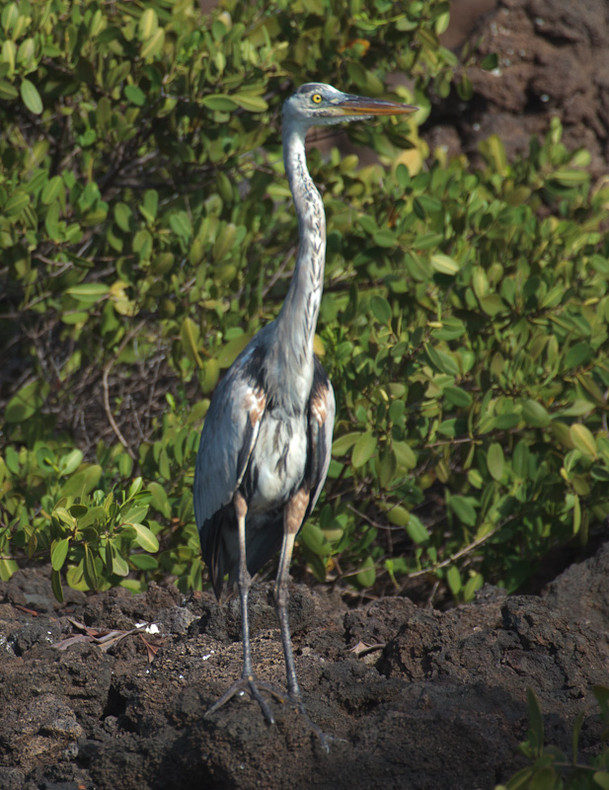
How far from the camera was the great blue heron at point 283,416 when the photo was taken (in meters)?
3.58

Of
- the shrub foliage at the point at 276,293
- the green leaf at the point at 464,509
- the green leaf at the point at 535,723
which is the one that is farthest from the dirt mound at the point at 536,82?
the green leaf at the point at 535,723

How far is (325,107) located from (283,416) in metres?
1.38

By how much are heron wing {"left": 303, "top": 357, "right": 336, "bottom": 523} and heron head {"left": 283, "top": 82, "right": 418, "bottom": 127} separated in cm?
109

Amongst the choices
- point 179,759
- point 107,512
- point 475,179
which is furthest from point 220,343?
point 179,759

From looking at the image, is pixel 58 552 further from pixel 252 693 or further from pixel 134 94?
pixel 134 94

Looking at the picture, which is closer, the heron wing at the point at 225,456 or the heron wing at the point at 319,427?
the heron wing at the point at 225,456

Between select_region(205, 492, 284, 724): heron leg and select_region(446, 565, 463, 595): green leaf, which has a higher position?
select_region(205, 492, 284, 724): heron leg

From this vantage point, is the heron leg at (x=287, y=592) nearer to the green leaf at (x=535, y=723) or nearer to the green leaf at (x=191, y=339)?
the green leaf at (x=535, y=723)

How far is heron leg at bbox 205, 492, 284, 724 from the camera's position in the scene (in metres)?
2.86

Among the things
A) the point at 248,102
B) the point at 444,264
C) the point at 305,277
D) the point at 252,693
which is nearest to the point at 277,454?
the point at 305,277

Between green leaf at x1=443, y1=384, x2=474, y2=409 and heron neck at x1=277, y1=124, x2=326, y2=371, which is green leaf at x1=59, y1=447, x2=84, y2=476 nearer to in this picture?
heron neck at x1=277, y1=124, x2=326, y2=371

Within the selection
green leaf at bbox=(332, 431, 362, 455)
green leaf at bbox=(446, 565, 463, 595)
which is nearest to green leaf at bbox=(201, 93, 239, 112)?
green leaf at bbox=(332, 431, 362, 455)

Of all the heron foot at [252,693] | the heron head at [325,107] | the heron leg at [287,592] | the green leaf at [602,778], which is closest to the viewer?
the green leaf at [602,778]

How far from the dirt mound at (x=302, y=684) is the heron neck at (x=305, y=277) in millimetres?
1125
